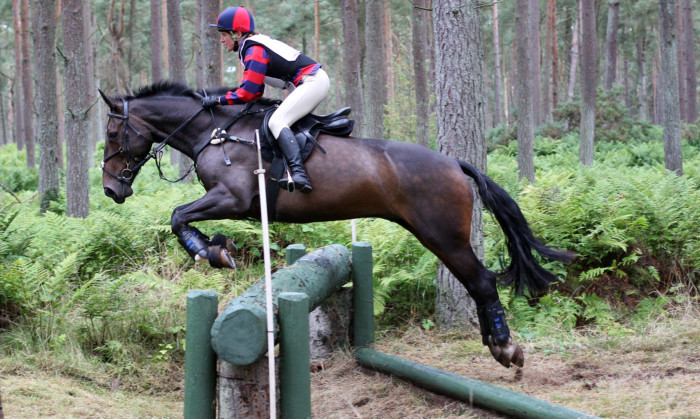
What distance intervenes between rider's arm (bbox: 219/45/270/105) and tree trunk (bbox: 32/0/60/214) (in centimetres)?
658

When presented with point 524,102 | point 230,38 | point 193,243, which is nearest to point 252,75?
point 230,38

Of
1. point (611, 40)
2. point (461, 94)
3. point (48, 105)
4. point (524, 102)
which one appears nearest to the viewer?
point (461, 94)

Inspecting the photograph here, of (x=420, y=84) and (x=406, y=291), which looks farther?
(x=420, y=84)

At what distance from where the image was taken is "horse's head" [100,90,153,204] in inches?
194

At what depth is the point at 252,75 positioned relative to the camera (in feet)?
15.4

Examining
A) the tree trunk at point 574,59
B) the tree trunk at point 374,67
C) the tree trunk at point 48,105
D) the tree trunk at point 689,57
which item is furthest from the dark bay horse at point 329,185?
the tree trunk at point 689,57

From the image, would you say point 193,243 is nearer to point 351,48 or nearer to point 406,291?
point 406,291

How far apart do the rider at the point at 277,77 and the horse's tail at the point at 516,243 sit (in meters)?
1.54

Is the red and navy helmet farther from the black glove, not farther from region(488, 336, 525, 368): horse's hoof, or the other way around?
region(488, 336, 525, 368): horse's hoof

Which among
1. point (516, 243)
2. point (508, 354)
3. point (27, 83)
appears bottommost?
point (508, 354)

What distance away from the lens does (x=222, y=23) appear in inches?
184

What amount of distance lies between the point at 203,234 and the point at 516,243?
107 inches

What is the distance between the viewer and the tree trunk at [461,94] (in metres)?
6.18

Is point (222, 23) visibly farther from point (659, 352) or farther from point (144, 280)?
point (659, 352)
